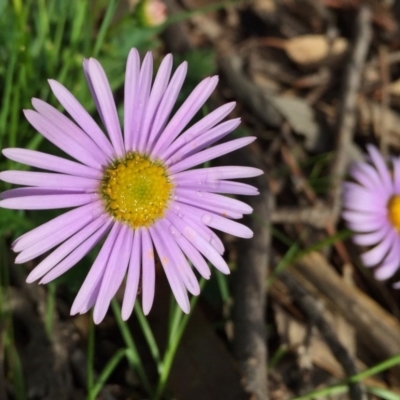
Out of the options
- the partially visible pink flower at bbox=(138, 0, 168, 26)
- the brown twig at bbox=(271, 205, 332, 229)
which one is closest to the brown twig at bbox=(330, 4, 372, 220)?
the brown twig at bbox=(271, 205, 332, 229)

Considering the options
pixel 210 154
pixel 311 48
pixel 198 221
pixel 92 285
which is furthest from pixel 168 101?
pixel 311 48

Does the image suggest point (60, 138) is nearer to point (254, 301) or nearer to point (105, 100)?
point (105, 100)

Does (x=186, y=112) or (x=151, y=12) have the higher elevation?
(x=151, y=12)

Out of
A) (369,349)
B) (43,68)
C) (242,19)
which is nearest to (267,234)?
(369,349)

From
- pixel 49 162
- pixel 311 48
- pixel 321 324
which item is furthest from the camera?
pixel 311 48

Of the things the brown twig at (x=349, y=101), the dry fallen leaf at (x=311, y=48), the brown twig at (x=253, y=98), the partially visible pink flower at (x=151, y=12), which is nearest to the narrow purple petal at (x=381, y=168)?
the brown twig at (x=349, y=101)

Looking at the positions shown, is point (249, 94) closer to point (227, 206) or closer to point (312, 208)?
point (312, 208)
